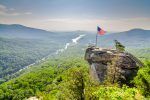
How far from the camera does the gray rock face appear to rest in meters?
75.6

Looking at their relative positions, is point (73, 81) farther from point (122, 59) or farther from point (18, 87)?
point (18, 87)

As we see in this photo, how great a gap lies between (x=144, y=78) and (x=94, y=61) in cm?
2336

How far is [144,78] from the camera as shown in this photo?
6306 centimetres

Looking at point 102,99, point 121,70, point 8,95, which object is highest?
point 102,99

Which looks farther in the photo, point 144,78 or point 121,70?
point 121,70

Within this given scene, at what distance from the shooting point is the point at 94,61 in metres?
83.6

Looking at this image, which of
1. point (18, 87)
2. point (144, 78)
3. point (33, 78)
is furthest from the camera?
point (33, 78)

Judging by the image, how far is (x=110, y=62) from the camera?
77.9m

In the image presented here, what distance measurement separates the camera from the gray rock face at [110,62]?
7562 cm

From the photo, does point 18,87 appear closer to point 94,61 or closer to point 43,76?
point 43,76

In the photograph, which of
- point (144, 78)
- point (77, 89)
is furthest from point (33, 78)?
point (77, 89)

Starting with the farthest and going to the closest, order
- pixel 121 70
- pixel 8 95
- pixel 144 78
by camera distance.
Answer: pixel 8 95 < pixel 121 70 < pixel 144 78

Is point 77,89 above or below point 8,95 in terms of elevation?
above

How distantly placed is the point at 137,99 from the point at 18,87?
141944 millimetres
